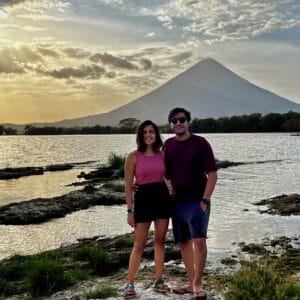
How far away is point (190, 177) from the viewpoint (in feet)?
22.0

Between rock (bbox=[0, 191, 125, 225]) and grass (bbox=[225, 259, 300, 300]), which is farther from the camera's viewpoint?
rock (bbox=[0, 191, 125, 225])

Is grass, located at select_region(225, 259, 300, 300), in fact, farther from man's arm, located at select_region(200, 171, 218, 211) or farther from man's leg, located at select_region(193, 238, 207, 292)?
man's arm, located at select_region(200, 171, 218, 211)

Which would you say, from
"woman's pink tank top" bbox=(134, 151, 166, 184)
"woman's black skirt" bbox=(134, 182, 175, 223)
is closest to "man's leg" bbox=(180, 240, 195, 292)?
"woman's black skirt" bbox=(134, 182, 175, 223)

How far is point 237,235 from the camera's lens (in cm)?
1487

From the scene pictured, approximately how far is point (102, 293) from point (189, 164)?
105 inches

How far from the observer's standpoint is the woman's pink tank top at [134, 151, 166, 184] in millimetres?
6832

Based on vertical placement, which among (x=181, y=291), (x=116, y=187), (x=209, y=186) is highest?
(x=209, y=186)

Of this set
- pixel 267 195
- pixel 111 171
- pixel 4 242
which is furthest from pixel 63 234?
pixel 111 171

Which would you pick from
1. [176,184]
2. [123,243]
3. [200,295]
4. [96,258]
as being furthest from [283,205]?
[176,184]

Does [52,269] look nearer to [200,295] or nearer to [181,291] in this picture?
[181,291]

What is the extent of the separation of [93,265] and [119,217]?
921 cm

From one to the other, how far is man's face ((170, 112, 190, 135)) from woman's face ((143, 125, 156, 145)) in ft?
1.02

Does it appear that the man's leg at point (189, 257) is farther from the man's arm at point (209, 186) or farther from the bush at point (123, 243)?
the bush at point (123, 243)

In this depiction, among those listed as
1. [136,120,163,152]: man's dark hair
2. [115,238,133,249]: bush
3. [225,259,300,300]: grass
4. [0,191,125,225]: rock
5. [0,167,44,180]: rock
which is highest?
[136,120,163,152]: man's dark hair
